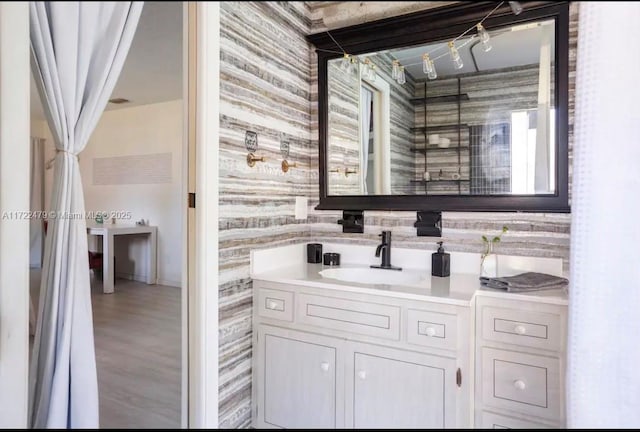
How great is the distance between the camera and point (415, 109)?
198cm

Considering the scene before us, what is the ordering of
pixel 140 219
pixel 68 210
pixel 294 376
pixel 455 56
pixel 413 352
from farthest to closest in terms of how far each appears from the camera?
1. pixel 455 56
2. pixel 294 376
3. pixel 413 352
4. pixel 140 219
5. pixel 68 210

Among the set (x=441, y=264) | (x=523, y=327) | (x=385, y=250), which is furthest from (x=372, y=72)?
(x=523, y=327)

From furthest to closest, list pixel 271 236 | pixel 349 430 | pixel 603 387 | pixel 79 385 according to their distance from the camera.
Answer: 1. pixel 271 236
2. pixel 349 430
3. pixel 79 385
4. pixel 603 387

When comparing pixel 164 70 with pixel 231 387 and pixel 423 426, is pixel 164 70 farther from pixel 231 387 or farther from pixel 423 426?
pixel 231 387

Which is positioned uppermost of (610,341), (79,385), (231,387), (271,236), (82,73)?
(82,73)

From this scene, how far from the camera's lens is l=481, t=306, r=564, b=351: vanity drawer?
135cm

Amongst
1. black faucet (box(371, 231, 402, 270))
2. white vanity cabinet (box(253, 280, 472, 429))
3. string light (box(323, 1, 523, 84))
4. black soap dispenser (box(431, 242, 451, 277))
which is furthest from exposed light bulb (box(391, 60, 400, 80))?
white vanity cabinet (box(253, 280, 472, 429))

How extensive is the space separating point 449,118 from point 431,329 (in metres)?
1.06

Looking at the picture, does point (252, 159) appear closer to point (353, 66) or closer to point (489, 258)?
point (353, 66)

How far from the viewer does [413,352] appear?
139cm

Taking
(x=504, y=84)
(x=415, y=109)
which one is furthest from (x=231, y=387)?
(x=504, y=84)

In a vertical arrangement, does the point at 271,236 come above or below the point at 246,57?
below

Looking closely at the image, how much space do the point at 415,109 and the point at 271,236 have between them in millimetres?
958

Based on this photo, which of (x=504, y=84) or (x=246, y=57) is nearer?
(x=246, y=57)
